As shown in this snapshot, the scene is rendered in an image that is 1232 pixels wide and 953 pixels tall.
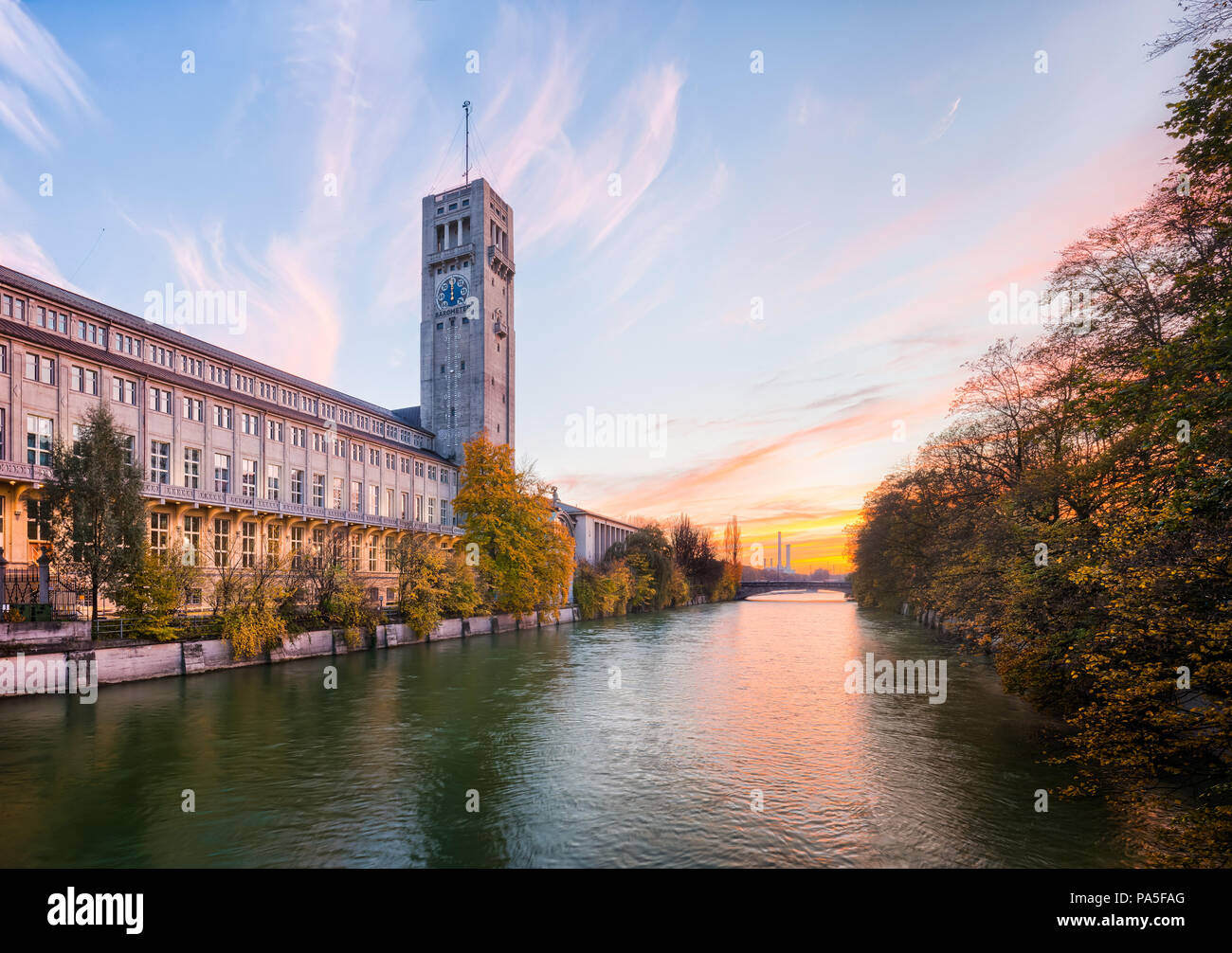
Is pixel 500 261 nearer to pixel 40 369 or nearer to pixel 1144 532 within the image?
pixel 40 369

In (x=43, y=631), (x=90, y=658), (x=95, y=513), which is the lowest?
(x=90, y=658)

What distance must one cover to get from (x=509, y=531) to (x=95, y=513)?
29694 mm

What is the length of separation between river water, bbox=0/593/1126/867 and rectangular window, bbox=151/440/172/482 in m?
21.0

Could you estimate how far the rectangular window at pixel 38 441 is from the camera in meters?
34.9

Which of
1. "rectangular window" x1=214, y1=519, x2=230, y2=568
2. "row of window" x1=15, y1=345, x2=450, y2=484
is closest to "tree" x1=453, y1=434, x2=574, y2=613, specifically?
"row of window" x1=15, y1=345, x2=450, y2=484

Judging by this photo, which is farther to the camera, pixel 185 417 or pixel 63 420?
pixel 185 417

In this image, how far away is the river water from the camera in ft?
37.1

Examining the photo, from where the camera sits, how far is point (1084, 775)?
14.4m

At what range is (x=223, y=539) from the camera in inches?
1838

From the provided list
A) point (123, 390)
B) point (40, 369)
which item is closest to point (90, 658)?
point (40, 369)

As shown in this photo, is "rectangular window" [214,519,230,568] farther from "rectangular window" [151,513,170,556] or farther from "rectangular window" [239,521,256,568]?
"rectangular window" [151,513,170,556]
